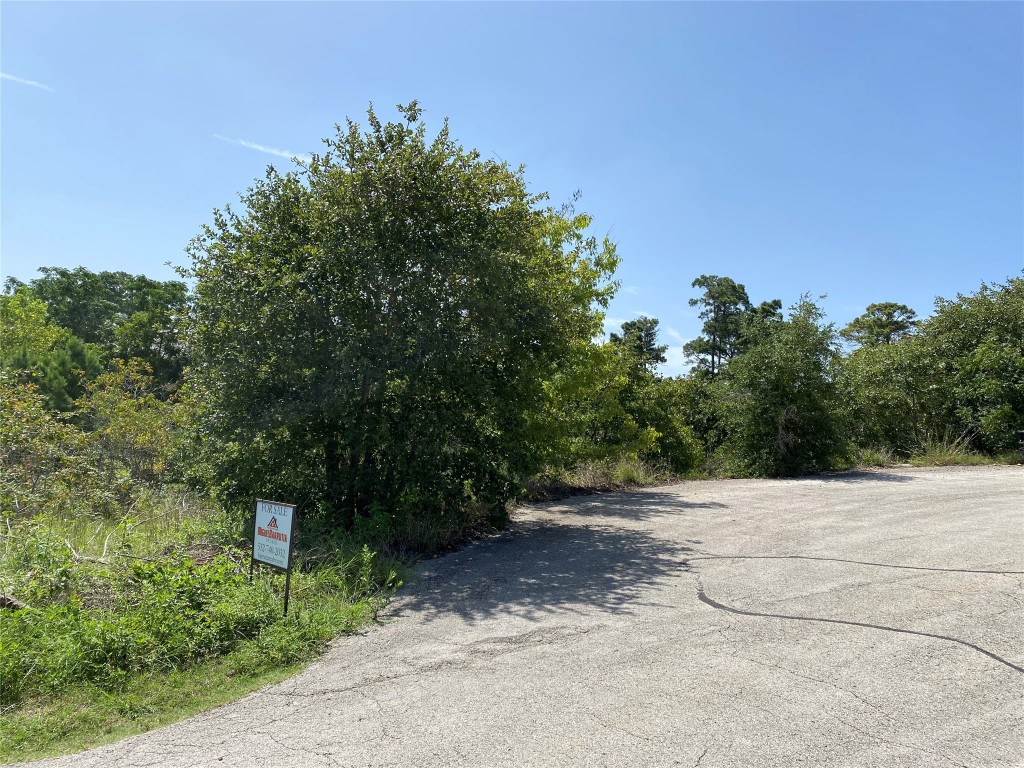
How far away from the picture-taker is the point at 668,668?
4.65 m

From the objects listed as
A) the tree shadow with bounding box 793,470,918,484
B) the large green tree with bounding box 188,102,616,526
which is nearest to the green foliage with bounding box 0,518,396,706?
the large green tree with bounding box 188,102,616,526

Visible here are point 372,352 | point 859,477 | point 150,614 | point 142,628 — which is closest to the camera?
point 142,628

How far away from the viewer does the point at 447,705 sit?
4.22m

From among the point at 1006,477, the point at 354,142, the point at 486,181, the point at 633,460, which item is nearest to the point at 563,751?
the point at 486,181

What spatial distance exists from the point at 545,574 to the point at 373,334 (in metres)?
3.71

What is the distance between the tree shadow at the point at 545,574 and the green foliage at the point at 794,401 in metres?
9.13

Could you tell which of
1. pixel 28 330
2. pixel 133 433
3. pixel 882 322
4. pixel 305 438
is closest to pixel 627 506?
pixel 305 438

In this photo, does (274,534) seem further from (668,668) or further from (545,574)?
(668,668)

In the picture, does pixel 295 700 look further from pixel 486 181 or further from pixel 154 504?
pixel 154 504

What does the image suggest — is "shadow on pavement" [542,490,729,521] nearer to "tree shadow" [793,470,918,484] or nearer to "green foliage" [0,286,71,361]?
"tree shadow" [793,470,918,484]

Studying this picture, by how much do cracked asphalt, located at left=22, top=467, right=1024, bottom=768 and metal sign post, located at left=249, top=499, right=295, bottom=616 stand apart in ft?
2.91

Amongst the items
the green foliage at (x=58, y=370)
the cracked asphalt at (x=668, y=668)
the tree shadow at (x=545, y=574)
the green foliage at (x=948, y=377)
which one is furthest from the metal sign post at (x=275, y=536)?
the green foliage at (x=58, y=370)

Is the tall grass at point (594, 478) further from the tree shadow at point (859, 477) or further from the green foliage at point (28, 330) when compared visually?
the green foliage at point (28, 330)

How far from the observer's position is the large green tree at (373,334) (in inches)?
335
